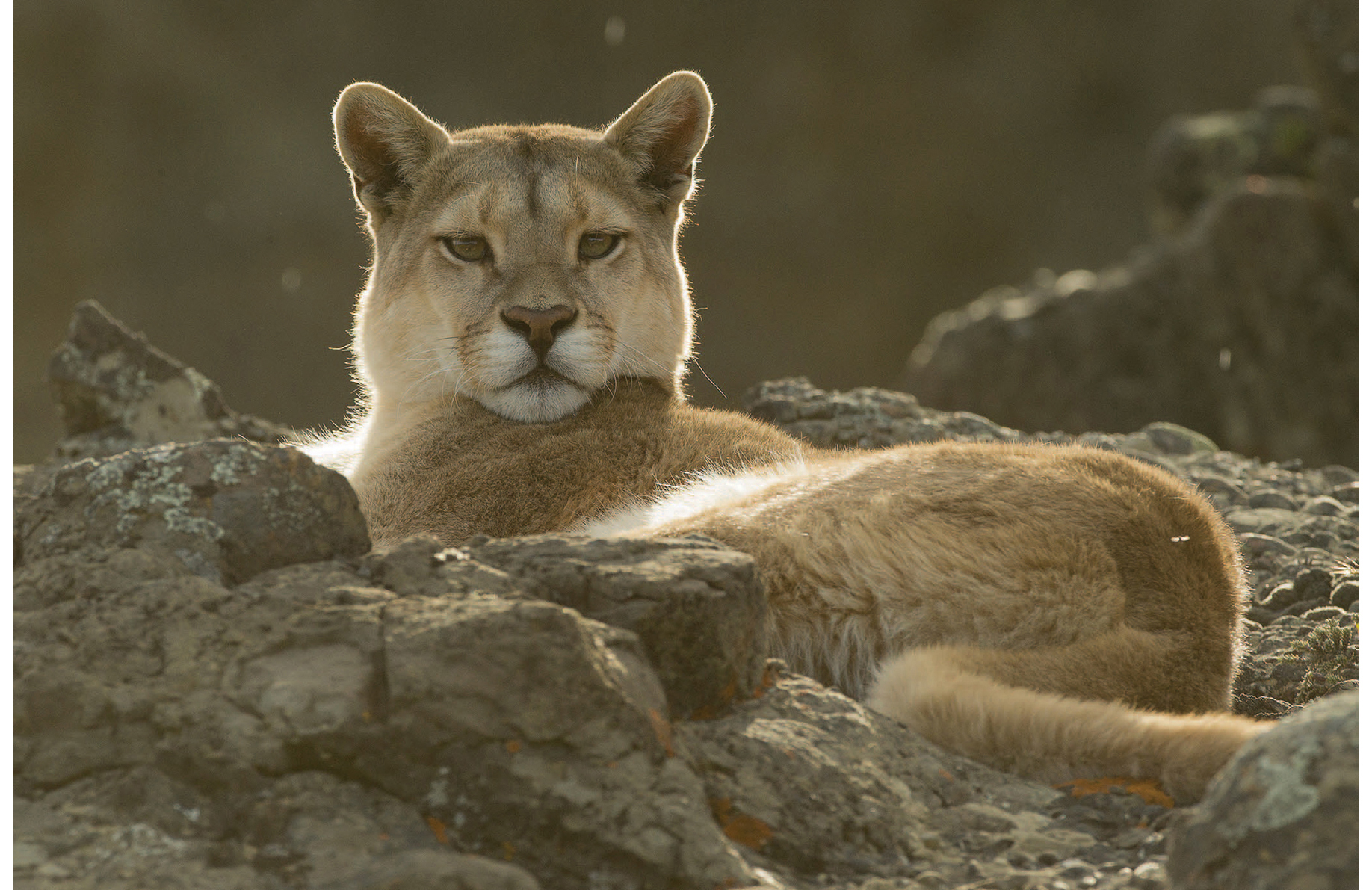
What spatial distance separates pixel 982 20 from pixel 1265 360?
814 centimetres

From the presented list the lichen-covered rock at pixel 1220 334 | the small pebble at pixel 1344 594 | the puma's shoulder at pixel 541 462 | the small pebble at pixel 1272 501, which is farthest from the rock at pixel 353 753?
the lichen-covered rock at pixel 1220 334

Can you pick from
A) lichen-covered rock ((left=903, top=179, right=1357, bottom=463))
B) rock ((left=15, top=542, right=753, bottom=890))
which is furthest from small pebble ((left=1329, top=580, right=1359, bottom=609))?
lichen-covered rock ((left=903, top=179, right=1357, bottom=463))

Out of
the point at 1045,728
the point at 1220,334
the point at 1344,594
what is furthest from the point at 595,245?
the point at 1220,334

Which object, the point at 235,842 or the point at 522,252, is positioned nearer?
the point at 235,842

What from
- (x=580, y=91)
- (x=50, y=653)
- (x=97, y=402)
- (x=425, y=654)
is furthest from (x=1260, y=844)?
(x=580, y=91)

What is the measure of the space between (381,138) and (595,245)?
0.92 meters

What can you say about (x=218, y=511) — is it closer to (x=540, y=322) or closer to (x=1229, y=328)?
(x=540, y=322)

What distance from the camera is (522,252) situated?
446 cm

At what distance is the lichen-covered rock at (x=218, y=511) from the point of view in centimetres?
267

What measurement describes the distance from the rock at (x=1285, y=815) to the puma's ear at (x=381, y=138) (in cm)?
361

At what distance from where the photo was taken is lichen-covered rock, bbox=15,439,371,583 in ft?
8.75

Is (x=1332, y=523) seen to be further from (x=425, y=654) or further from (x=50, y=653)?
(x=50, y=653)

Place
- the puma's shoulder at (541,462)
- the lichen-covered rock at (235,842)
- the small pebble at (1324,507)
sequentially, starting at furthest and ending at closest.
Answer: the small pebble at (1324,507)
the puma's shoulder at (541,462)
the lichen-covered rock at (235,842)

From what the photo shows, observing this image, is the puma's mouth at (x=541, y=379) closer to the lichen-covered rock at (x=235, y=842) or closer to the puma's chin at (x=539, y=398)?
the puma's chin at (x=539, y=398)
